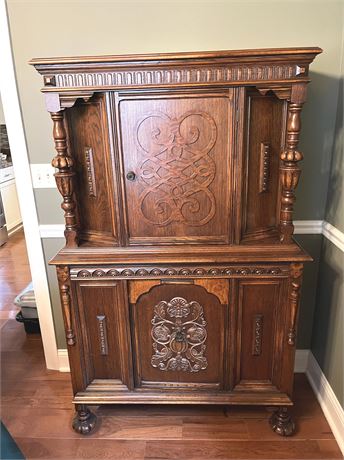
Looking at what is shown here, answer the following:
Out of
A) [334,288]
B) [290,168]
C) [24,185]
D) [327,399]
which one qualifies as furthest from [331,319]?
[24,185]

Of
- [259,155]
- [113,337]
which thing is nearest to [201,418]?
[113,337]

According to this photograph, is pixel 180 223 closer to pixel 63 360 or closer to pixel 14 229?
pixel 63 360

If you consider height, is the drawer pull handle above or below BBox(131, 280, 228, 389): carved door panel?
above

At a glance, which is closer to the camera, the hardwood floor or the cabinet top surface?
the cabinet top surface

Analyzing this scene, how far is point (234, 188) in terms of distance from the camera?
5.17 ft

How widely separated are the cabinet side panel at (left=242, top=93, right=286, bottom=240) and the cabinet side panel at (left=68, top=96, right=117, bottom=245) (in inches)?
23.8

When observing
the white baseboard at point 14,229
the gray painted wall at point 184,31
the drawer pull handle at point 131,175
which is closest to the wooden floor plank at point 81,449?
the drawer pull handle at point 131,175

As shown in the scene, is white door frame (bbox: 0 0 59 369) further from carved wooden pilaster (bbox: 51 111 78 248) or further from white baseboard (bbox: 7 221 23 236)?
white baseboard (bbox: 7 221 23 236)

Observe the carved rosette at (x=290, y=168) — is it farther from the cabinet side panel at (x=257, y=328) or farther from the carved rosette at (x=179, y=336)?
the carved rosette at (x=179, y=336)

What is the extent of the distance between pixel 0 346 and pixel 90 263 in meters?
1.44

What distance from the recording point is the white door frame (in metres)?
1.82

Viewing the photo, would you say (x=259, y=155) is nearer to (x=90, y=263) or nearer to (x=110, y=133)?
(x=110, y=133)

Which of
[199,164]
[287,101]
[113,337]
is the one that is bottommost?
[113,337]

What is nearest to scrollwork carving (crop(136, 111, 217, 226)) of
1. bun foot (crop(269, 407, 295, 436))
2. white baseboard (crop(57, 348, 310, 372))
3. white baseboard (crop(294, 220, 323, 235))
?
white baseboard (crop(294, 220, 323, 235))
